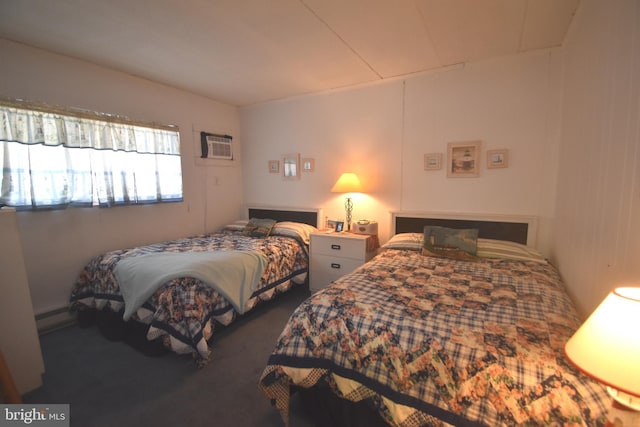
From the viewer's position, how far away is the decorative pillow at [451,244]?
8.00 ft

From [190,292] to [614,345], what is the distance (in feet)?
7.19

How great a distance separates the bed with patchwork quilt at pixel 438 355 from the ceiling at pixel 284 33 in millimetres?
1830

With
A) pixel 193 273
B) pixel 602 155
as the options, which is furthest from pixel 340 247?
pixel 602 155

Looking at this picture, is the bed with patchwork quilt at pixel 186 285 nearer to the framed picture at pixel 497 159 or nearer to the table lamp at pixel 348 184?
the table lamp at pixel 348 184

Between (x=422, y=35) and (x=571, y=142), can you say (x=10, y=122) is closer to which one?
(x=422, y=35)

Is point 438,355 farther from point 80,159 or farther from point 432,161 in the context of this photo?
point 80,159

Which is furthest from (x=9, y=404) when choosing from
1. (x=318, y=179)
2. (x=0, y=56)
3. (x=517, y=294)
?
(x=318, y=179)

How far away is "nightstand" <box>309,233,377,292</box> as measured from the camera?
9.96ft

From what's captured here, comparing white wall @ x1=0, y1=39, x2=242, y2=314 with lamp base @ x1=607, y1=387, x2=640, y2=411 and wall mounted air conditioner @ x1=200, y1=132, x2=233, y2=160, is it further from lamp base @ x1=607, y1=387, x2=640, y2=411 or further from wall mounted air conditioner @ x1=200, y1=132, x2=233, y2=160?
lamp base @ x1=607, y1=387, x2=640, y2=411

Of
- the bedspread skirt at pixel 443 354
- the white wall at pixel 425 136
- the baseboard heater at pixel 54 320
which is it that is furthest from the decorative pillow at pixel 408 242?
the baseboard heater at pixel 54 320

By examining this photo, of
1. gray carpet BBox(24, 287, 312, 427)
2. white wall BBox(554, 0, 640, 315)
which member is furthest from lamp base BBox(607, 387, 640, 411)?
gray carpet BBox(24, 287, 312, 427)

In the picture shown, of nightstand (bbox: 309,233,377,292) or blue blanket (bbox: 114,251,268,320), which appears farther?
nightstand (bbox: 309,233,377,292)

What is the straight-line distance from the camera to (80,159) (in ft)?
8.80
